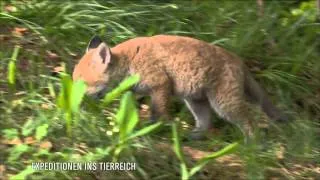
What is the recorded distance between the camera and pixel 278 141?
18.4 feet

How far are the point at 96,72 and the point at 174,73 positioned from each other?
64 cm

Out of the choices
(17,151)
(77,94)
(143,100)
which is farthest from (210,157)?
(143,100)

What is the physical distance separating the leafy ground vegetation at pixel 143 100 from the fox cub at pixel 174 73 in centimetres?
20

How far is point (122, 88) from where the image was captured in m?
5.12

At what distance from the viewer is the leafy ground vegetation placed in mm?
4754

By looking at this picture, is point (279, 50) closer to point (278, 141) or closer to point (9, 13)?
point (278, 141)

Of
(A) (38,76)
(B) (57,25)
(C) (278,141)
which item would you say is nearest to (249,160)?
(C) (278,141)

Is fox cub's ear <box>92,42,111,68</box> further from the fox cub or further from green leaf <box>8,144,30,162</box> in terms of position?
green leaf <box>8,144,30,162</box>

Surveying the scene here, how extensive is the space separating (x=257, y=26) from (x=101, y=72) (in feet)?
7.44

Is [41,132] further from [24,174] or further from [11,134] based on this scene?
[24,174]

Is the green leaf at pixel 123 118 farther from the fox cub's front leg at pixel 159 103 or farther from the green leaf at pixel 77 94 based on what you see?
the fox cub's front leg at pixel 159 103

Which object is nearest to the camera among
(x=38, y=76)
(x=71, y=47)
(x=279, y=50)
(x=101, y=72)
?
(x=101, y=72)

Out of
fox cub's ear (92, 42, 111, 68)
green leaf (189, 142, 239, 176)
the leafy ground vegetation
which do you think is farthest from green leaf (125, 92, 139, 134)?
fox cub's ear (92, 42, 111, 68)

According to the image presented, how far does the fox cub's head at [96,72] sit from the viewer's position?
18.1ft
